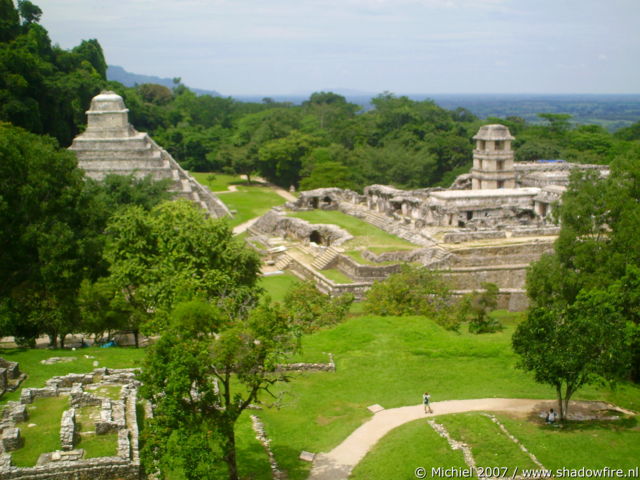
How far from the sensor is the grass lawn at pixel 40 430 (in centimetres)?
1364

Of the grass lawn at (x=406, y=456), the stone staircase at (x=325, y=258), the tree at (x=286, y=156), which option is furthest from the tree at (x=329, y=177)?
the grass lawn at (x=406, y=456)

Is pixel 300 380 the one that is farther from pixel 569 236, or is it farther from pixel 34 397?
pixel 569 236

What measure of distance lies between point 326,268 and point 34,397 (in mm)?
20645

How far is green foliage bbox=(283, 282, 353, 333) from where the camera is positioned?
1059 inches

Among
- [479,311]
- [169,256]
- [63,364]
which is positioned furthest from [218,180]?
[63,364]

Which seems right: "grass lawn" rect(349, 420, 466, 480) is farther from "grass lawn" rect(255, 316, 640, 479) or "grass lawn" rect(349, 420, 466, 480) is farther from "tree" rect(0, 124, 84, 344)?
"tree" rect(0, 124, 84, 344)

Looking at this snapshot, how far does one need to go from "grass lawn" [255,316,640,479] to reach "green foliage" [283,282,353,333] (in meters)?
1.78

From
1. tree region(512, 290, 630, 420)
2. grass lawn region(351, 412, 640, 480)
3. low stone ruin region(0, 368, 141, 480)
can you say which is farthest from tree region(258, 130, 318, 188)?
grass lawn region(351, 412, 640, 480)

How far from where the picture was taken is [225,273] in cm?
2244

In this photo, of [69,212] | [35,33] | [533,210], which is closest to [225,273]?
[69,212]

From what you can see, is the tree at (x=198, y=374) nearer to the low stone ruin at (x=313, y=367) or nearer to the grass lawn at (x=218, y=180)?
the low stone ruin at (x=313, y=367)

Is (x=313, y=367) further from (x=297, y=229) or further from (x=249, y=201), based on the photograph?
(x=249, y=201)

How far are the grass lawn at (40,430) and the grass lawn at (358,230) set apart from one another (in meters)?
22.0

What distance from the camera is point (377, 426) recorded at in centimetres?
1753
